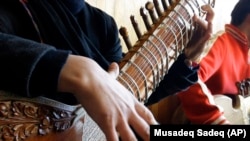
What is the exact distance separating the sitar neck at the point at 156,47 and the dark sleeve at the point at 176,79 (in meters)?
0.06

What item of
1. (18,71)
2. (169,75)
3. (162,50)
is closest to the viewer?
(18,71)

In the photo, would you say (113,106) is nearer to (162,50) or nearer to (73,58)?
(73,58)

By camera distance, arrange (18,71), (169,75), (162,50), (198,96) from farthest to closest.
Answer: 1. (198,96)
2. (169,75)
3. (162,50)
4. (18,71)

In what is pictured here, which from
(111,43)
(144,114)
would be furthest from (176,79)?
(144,114)

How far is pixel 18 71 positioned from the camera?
39cm

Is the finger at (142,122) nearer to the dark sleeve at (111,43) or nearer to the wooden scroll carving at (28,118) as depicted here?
the wooden scroll carving at (28,118)

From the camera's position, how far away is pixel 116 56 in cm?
78

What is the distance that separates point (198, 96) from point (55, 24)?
2.59ft

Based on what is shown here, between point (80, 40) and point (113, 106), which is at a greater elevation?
point (80, 40)

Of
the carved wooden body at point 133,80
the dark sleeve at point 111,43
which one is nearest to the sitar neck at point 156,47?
the carved wooden body at point 133,80

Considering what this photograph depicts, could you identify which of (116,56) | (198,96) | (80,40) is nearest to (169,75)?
(116,56)

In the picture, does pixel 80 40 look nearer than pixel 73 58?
No

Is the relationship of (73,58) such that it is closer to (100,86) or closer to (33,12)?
(100,86)

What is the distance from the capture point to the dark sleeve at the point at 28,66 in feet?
1.29
